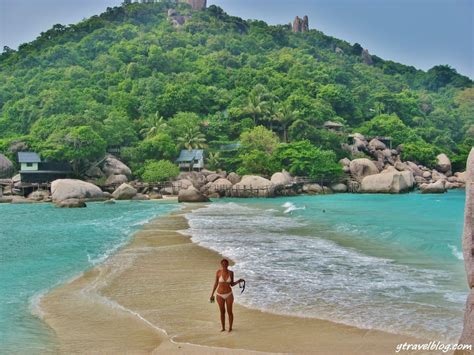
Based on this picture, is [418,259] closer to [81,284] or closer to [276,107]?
[81,284]

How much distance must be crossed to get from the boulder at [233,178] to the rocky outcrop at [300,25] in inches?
4381

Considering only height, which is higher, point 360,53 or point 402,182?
point 360,53

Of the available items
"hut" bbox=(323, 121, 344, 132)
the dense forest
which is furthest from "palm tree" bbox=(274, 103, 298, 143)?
"hut" bbox=(323, 121, 344, 132)

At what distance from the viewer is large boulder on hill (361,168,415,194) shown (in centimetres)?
5584

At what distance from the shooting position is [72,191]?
150ft

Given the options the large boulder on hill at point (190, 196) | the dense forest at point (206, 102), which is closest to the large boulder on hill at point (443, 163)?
the dense forest at point (206, 102)

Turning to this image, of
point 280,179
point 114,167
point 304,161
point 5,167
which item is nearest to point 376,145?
point 304,161

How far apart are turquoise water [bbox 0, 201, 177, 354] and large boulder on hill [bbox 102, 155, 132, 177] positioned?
18.7 metres

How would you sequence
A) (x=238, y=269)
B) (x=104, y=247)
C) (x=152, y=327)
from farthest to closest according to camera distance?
(x=104, y=247) < (x=238, y=269) < (x=152, y=327)

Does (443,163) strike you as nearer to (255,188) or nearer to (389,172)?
(389,172)

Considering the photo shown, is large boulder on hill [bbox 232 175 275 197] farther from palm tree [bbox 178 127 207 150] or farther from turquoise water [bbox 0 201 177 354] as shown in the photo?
turquoise water [bbox 0 201 177 354]

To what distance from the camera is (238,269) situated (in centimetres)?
1494

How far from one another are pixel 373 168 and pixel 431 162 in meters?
12.3

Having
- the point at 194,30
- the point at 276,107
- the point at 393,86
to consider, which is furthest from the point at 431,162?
the point at 194,30
